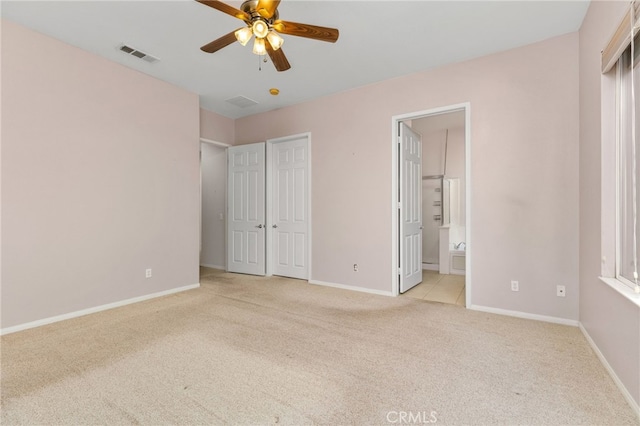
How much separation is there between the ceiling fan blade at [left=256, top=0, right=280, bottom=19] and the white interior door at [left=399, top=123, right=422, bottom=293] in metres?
2.45

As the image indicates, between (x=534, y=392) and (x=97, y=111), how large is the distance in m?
4.75

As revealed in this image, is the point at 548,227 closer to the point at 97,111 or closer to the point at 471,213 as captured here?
the point at 471,213

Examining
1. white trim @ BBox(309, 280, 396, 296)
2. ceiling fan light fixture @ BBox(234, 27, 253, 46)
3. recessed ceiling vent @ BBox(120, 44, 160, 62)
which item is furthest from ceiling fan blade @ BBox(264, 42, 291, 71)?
white trim @ BBox(309, 280, 396, 296)

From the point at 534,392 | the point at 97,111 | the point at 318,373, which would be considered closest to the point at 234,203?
the point at 97,111

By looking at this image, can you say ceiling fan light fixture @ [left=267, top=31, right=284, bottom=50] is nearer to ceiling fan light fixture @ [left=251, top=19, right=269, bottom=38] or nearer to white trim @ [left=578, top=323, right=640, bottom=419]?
ceiling fan light fixture @ [left=251, top=19, right=269, bottom=38]

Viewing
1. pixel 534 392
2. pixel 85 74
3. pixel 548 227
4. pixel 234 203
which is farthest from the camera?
pixel 234 203

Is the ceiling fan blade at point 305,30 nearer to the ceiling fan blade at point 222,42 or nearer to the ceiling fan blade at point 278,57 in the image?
the ceiling fan blade at point 278,57

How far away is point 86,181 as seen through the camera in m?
3.31

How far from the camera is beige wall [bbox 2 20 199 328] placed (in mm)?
2822

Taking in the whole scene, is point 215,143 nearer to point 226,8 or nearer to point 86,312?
point 86,312

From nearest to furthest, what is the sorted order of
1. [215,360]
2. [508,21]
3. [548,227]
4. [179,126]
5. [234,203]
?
[215,360], [508,21], [548,227], [179,126], [234,203]

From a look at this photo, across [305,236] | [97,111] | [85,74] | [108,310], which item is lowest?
[108,310]

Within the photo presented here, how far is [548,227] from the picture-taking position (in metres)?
3.00

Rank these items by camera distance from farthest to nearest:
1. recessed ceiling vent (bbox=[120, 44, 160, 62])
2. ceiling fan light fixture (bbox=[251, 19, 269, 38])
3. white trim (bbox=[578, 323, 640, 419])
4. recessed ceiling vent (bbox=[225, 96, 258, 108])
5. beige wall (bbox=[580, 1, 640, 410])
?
recessed ceiling vent (bbox=[225, 96, 258, 108]), recessed ceiling vent (bbox=[120, 44, 160, 62]), ceiling fan light fixture (bbox=[251, 19, 269, 38]), beige wall (bbox=[580, 1, 640, 410]), white trim (bbox=[578, 323, 640, 419])
